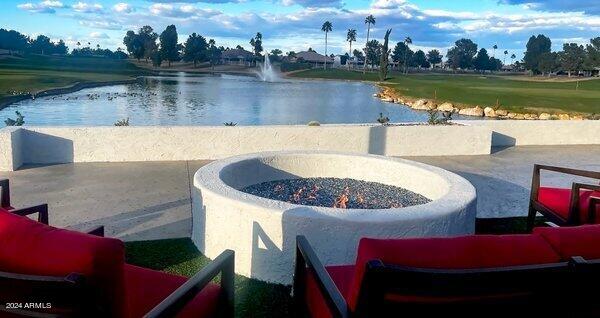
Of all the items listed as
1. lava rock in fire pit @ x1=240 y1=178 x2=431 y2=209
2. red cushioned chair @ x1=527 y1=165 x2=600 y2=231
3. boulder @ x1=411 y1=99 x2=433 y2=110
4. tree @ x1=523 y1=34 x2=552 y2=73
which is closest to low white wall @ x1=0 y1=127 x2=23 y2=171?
lava rock in fire pit @ x1=240 y1=178 x2=431 y2=209

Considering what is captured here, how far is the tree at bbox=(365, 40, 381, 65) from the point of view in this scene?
351ft

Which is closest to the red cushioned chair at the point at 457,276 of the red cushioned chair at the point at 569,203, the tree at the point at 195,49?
the red cushioned chair at the point at 569,203

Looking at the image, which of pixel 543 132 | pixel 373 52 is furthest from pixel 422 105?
pixel 373 52

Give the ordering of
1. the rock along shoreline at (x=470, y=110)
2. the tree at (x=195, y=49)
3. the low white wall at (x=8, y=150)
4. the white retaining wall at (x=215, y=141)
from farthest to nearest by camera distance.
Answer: the tree at (x=195, y=49)
the rock along shoreline at (x=470, y=110)
the white retaining wall at (x=215, y=141)
the low white wall at (x=8, y=150)

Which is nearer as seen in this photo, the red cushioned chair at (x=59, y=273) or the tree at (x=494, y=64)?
the red cushioned chair at (x=59, y=273)

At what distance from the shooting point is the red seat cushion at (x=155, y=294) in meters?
2.04

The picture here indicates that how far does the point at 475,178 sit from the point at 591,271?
5.28m

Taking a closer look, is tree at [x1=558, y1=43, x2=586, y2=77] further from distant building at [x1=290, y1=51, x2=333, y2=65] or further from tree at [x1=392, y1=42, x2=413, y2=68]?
distant building at [x1=290, y1=51, x2=333, y2=65]

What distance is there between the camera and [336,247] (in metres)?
3.12

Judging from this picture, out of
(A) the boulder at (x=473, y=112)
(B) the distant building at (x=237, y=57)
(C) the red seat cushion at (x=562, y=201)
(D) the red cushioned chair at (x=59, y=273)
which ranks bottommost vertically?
(A) the boulder at (x=473, y=112)

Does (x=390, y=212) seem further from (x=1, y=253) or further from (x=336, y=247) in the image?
(x=1, y=253)

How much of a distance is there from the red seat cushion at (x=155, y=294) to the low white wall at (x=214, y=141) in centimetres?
497

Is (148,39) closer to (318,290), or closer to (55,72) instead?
(55,72)

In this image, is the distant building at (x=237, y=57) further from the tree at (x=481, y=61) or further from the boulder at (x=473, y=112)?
the boulder at (x=473, y=112)
